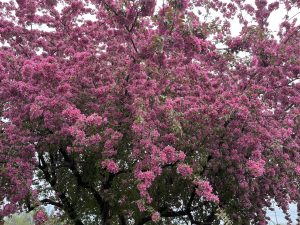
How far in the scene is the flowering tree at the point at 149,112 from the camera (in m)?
8.74

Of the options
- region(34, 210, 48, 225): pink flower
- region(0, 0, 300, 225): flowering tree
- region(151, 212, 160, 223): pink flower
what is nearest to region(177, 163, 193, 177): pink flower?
region(0, 0, 300, 225): flowering tree

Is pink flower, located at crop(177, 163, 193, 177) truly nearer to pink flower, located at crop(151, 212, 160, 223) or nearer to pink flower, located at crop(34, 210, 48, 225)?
pink flower, located at crop(151, 212, 160, 223)

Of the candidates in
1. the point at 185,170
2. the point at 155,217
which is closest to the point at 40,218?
the point at 155,217

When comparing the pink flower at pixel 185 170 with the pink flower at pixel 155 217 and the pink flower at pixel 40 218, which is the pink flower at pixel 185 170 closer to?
the pink flower at pixel 155 217

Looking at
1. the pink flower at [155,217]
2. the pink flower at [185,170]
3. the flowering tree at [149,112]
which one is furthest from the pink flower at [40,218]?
the pink flower at [185,170]

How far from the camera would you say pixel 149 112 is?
9383mm

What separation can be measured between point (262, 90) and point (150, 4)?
3646 mm

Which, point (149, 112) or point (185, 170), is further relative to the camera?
point (149, 112)

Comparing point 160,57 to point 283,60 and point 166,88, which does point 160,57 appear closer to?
point 166,88

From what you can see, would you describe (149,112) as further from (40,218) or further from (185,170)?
(40,218)

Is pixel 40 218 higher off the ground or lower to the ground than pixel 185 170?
lower

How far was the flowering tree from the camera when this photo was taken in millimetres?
8742

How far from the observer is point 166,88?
10.3 metres

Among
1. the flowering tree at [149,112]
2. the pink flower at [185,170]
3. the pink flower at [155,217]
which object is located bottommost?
the pink flower at [155,217]
